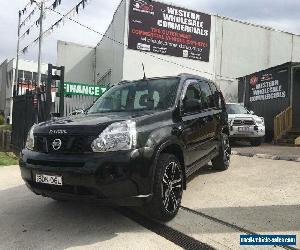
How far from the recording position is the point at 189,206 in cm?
520

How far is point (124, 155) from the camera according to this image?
3.95m

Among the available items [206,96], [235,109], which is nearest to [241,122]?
[235,109]

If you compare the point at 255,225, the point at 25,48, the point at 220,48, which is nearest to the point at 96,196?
the point at 255,225

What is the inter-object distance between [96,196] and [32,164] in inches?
35.9

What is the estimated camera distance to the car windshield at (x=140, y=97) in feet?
17.1

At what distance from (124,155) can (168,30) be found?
972 inches

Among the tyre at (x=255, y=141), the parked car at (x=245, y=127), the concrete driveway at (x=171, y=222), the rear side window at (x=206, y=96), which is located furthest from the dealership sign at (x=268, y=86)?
the concrete driveway at (x=171, y=222)

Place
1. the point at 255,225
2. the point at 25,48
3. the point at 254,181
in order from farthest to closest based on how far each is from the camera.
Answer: the point at 25,48, the point at 254,181, the point at 255,225

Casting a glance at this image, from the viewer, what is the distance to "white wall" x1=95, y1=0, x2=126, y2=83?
26328mm

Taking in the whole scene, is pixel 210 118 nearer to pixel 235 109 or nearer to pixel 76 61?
pixel 235 109

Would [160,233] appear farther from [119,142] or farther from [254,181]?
[254,181]

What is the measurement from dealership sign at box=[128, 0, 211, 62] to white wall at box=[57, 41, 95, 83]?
9.81 m

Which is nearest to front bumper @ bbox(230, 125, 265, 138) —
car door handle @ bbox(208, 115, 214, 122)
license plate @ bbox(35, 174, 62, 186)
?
car door handle @ bbox(208, 115, 214, 122)

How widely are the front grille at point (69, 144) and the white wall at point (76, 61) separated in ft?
101
